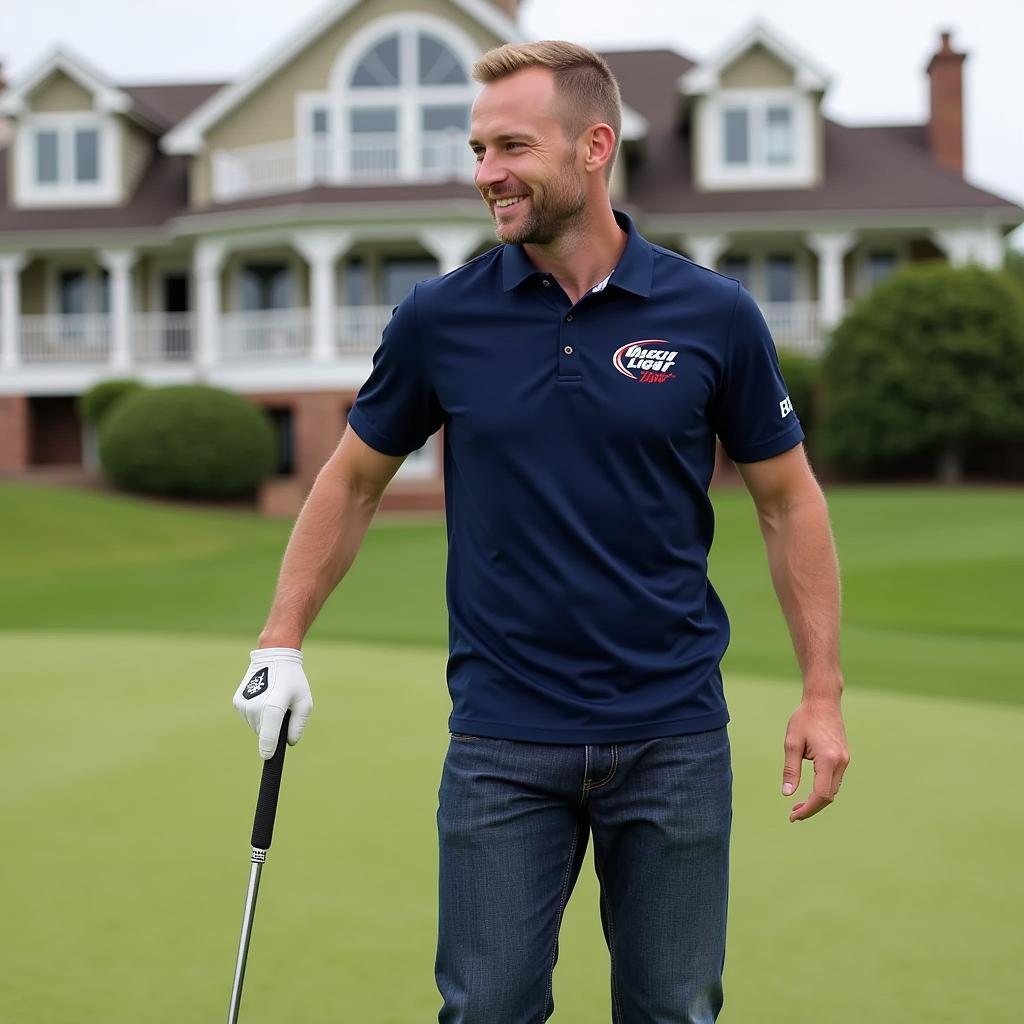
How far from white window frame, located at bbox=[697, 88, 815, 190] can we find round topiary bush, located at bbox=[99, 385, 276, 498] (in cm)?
1197

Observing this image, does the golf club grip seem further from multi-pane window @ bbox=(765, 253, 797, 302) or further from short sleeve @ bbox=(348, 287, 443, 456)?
multi-pane window @ bbox=(765, 253, 797, 302)

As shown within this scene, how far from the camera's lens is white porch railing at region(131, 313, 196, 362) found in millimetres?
33094

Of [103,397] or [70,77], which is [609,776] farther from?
[70,77]

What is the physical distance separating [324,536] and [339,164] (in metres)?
29.4

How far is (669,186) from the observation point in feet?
106

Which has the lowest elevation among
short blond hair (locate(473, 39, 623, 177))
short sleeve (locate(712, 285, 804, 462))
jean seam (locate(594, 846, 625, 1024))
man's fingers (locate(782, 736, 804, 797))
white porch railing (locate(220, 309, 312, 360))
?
jean seam (locate(594, 846, 625, 1024))

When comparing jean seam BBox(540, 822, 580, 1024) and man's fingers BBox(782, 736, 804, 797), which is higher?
man's fingers BBox(782, 736, 804, 797)

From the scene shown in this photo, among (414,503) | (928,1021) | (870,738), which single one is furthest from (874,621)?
(414,503)

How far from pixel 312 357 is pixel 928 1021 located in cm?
2667

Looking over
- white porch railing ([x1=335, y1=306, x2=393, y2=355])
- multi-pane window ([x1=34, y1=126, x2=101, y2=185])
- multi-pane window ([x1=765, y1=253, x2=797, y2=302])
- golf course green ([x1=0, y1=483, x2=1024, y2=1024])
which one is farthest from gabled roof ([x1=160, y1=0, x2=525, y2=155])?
golf course green ([x1=0, y1=483, x2=1024, y2=1024])

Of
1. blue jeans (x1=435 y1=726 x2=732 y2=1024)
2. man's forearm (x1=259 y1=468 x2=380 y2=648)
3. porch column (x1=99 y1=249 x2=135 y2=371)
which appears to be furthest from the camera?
porch column (x1=99 y1=249 x2=135 y2=371)

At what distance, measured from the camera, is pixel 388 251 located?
32.0 metres

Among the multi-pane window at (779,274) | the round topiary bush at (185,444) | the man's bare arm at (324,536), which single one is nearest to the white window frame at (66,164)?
the round topiary bush at (185,444)

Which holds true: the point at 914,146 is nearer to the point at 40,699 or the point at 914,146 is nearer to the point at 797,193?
the point at 797,193
